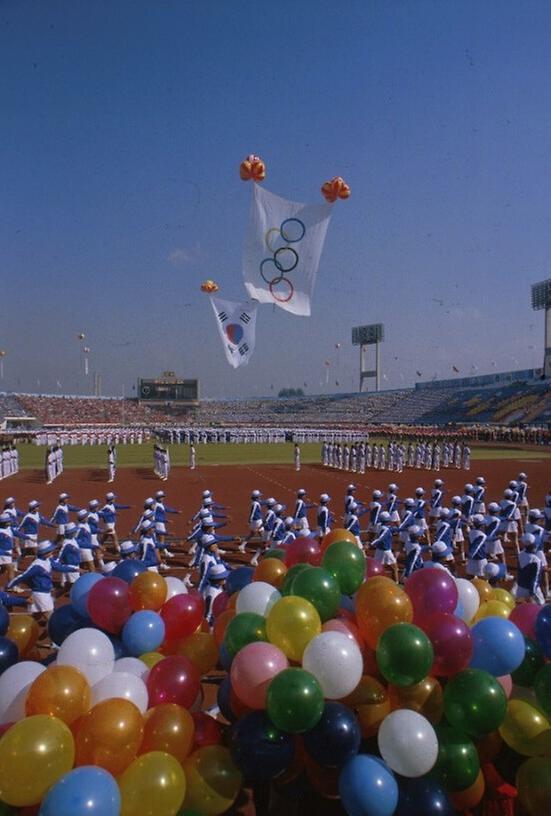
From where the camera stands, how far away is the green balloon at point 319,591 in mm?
4398

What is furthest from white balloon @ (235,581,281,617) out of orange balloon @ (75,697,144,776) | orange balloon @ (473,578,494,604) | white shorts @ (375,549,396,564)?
white shorts @ (375,549,396,564)

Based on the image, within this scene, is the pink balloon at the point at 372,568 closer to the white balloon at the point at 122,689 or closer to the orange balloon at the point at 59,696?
the white balloon at the point at 122,689

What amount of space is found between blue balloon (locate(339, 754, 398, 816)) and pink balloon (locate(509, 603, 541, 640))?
1743 millimetres

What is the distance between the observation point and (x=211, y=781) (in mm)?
3572

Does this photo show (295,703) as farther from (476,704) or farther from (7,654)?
(7,654)

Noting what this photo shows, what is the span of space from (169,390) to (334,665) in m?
70.9

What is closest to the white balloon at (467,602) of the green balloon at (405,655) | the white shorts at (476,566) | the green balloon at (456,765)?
the green balloon at (405,655)

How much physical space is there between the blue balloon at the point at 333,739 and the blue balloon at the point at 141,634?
1620 mm

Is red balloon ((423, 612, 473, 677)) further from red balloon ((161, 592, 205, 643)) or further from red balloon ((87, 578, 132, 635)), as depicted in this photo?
red balloon ((87, 578, 132, 635))

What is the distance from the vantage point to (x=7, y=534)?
8.95 metres

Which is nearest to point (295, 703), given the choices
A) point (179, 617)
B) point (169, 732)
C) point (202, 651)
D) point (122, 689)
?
point (169, 732)

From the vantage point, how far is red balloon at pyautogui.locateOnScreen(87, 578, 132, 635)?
4852 mm

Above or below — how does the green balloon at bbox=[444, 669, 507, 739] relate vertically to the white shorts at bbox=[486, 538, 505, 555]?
above

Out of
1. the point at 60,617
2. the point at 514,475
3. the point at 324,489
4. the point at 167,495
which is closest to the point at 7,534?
the point at 60,617
